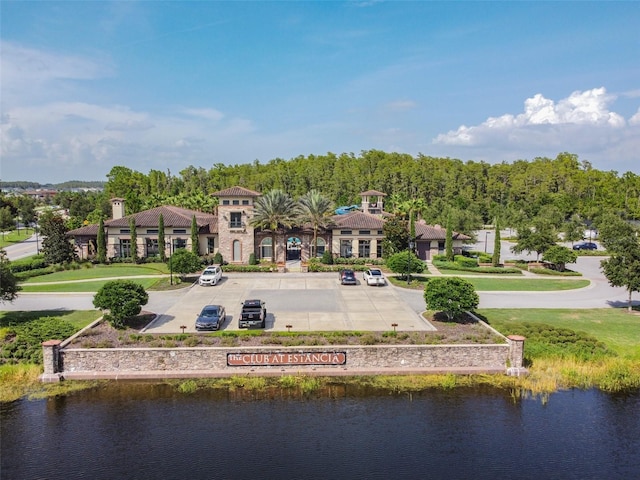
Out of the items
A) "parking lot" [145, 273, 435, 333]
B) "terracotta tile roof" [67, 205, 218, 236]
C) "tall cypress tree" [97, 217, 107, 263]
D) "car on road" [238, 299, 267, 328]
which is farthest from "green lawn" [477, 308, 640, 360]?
"tall cypress tree" [97, 217, 107, 263]

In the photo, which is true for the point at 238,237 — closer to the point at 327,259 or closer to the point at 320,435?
the point at 327,259

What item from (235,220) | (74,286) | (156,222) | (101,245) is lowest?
(74,286)

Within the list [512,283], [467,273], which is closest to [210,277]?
[467,273]

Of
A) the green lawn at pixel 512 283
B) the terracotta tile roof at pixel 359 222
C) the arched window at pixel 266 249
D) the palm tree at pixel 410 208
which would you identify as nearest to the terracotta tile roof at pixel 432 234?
the palm tree at pixel 410 208

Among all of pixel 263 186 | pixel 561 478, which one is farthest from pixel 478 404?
pixel 263 186

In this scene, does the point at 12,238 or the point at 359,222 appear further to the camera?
the point at 12,238

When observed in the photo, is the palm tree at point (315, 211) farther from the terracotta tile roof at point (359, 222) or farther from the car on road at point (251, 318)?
the car on road at point (251, 318)
